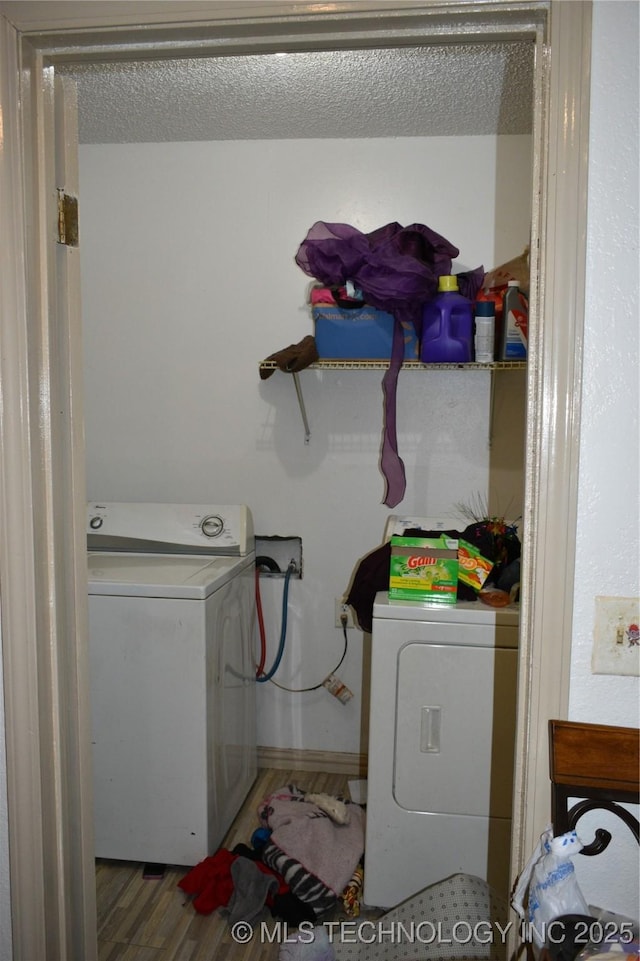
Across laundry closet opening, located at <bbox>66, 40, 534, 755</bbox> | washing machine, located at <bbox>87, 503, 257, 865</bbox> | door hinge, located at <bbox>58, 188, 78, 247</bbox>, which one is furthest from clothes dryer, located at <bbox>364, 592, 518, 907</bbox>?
door hinge, located at <bbox>58, 188, 78, 247</bbox>

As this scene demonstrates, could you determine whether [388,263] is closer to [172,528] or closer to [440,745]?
[172,528]

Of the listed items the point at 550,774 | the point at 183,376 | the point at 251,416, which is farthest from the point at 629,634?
the point at 183,376

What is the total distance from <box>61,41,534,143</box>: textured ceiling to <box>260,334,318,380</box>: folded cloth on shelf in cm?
80

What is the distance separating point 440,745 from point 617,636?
1.11m

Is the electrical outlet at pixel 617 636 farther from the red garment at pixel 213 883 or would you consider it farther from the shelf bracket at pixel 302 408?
the shelf bracket at pixel 302 408

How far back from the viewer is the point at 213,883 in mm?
2031

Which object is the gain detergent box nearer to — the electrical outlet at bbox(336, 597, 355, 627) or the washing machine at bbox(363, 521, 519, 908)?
the washing machine at bbox(363, 521, 519, 908)

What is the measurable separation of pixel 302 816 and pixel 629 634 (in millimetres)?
1687

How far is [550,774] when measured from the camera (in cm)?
101

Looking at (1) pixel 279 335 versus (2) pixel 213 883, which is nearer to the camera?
(2) pixel 213 883

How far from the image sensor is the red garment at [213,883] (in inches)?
78.7

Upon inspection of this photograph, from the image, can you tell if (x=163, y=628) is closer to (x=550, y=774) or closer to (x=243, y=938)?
(x=243, y=938)

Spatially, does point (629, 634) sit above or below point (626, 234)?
below

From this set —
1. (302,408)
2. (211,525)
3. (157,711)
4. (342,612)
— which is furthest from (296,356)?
(157,711)
